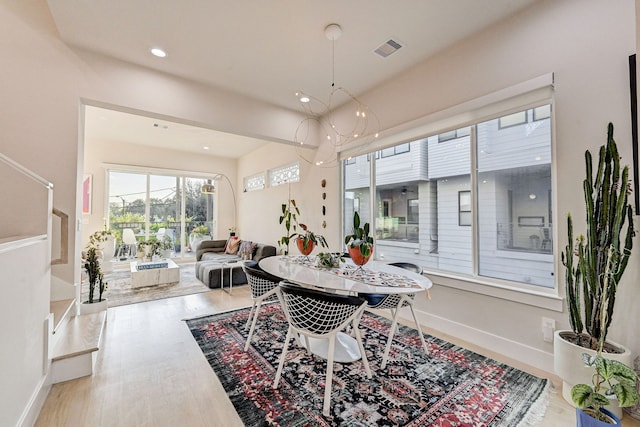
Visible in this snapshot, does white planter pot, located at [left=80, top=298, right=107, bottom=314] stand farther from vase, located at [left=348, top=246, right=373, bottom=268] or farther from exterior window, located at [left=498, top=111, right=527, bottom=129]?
exterior window, located at [left=498, top=111, right=527, bottom=129]

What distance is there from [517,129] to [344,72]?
1.97 metres

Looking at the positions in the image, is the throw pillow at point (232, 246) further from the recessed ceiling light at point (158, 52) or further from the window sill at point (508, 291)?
the window sill at point (508, 291)

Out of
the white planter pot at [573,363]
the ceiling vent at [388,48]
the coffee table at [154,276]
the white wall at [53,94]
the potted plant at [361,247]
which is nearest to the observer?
the white planter pot at [573,363]

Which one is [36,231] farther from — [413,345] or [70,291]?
[413,345]

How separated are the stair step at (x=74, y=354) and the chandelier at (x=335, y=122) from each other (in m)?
3.36

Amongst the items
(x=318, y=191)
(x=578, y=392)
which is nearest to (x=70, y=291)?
(x=318, y=191)

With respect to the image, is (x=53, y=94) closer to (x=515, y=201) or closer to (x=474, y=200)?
(x=474, y=200)

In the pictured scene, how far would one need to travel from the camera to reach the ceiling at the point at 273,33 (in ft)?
7.36

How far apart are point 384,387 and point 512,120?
2574 mm

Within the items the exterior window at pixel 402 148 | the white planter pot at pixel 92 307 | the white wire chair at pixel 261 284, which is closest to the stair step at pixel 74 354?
the white planter pot at pixel 92 307

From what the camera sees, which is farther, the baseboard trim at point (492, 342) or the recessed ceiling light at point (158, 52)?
the recessed ceiling light at point (158, 52)

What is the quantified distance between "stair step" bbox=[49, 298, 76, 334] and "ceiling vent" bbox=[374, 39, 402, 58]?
12.7 ft

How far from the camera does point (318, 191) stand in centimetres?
456

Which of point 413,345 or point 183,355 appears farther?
point 413,345
